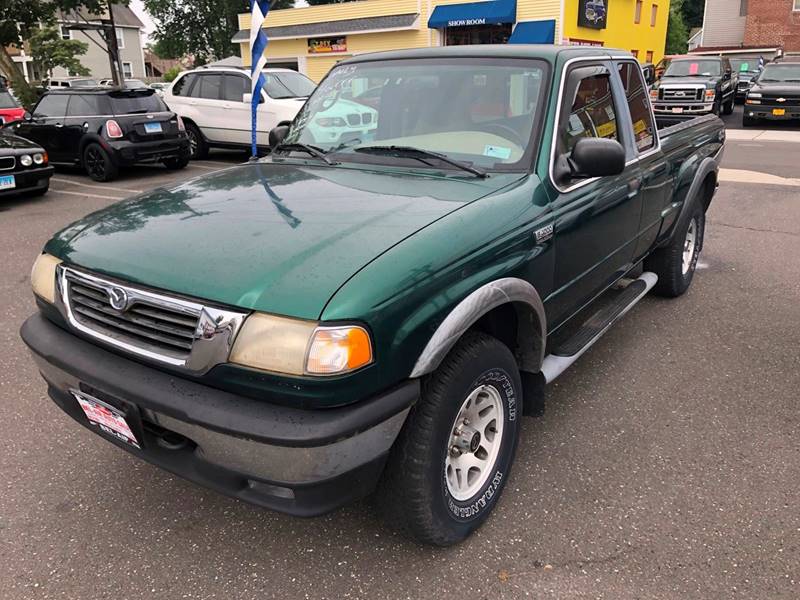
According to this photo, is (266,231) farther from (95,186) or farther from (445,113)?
(95,186)

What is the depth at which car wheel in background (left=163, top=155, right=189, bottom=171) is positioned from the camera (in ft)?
38.2

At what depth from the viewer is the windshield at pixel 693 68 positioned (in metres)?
19.5

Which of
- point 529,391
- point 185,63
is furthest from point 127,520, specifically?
point 185,63

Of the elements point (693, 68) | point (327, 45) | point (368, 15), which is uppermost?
point (368, 15)

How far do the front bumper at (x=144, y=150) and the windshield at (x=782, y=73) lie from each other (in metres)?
16.1

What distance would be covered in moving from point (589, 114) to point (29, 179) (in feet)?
27.6

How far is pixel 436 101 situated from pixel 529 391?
150 centimetres

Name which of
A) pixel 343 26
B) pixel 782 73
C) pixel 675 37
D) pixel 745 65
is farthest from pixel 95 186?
pixel 675 37

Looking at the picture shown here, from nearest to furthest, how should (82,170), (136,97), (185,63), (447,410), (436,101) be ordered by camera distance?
1. (447,410)
2. (436,101)
3. (136,97)
4. (82,170)
5. (185,63)

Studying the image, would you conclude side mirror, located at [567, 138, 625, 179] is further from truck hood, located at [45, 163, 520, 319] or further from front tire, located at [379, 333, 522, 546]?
front tire, located at [379, 333, 522, 546]

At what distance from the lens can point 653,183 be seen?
Result: 4.02 metres

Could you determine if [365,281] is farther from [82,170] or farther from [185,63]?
[185,63]

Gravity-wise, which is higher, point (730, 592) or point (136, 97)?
point (136, 97)

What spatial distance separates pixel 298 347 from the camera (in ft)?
6.31
